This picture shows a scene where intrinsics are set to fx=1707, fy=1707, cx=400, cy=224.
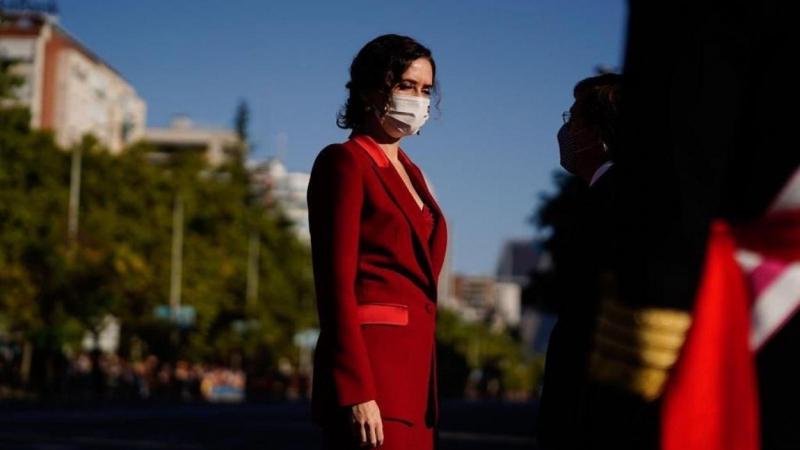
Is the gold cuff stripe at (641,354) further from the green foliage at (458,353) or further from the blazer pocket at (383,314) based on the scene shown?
the green foliage at (458,353)

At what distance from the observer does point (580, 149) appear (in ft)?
14.2

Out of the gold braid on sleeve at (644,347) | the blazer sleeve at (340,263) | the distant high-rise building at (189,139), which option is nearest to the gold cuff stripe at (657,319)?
the gold braid on sleeve at (644,347)

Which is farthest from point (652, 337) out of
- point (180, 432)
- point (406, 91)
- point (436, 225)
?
point (180, 432)

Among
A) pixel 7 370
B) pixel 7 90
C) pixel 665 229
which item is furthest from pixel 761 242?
pixel 7 370

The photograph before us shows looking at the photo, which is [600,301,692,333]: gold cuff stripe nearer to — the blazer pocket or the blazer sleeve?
the blazer sleeve

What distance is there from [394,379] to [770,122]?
2.27 metres

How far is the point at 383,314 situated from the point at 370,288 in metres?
0.07

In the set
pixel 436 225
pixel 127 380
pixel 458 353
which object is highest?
pixel 436 225

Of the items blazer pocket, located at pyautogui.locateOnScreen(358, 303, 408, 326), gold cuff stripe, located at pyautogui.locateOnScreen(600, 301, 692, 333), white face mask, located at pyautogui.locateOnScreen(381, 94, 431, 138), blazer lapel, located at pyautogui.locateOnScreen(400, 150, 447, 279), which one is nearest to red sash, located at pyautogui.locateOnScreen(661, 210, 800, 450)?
gold cuff stripe, located at pyautogui.locateOnScreen(600, 301, 692, 333)

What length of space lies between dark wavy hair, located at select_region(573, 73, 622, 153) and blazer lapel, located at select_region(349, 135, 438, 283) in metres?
0.49

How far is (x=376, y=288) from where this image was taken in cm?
429

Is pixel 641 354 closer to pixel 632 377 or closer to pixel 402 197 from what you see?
pixel 632 377

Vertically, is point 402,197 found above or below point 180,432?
above

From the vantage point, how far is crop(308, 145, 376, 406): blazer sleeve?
4102mm
